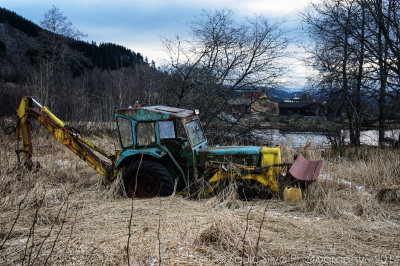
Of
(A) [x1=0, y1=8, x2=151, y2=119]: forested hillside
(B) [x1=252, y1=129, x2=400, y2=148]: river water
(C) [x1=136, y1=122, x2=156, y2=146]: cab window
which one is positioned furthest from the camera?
(A) [x1=0, y1=8, x2=151, y2=119]: forested hillside

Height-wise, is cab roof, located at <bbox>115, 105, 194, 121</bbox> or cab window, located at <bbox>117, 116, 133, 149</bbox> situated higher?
cab roof, located at <bbox>115, 105, 194, 121</bbox>

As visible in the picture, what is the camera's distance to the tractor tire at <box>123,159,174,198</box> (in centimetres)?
554

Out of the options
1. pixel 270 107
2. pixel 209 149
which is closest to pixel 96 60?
pixel 270 107

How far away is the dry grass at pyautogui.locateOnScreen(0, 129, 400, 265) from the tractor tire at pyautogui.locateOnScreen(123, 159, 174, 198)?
0.73ft

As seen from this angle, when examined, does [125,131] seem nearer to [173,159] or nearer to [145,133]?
[145,133]

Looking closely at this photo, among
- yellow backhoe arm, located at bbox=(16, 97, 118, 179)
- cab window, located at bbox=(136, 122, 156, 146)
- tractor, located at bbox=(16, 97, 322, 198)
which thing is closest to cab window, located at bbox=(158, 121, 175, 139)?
tractor, located at bbox=(16, 97, 322, 198)

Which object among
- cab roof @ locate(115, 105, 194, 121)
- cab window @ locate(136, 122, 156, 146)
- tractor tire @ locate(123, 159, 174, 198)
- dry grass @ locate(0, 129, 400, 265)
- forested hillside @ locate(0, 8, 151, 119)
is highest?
forested hillside @ locate(0, 8, 151, 119)

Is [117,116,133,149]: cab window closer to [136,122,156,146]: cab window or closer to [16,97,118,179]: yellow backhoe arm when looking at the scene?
[136,122,156,146]: cab window

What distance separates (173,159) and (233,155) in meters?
1.09

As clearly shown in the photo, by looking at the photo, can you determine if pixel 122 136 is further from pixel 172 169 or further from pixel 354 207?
pixel 354 207

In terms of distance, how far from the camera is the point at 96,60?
64.5 meters

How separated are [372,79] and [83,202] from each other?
32.4ft

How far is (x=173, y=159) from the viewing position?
575 cm

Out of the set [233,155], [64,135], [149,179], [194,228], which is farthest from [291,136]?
[194,228]
